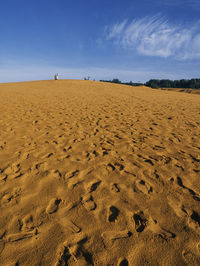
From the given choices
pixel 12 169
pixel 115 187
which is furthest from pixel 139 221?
pixel 12 169

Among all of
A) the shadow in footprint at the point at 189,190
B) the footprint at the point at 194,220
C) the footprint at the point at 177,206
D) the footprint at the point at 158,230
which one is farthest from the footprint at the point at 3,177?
the shadow in footprint at the point at 189,190

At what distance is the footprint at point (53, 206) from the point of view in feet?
7.82

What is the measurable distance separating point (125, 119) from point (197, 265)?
629 cm

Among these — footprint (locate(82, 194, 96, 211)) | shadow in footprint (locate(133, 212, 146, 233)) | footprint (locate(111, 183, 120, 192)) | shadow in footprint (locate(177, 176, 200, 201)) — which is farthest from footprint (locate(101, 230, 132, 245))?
shadow in footprint (locate(177, 176, 200, 201))

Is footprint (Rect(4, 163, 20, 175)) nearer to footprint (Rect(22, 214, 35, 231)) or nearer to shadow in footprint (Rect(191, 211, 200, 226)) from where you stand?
footprint (Rect(22, 214, 35, 231))

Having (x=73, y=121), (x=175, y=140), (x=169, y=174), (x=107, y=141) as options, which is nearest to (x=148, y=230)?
(x=169, y=174)

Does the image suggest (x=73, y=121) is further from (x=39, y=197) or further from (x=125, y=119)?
(x=39, y=197)

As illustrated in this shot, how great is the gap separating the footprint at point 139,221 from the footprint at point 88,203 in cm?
63

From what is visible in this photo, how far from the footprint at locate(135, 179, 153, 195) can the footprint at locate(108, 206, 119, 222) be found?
0.67 metres

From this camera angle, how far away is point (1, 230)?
2.05m

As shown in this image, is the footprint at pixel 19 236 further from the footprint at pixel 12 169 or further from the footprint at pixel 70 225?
the footprint at pixel 12 169

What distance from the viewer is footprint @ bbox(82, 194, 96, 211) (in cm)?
242

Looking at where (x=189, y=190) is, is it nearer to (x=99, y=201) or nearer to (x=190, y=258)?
(x=190, y=258)

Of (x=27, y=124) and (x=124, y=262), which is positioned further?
(x=27, y=124)
